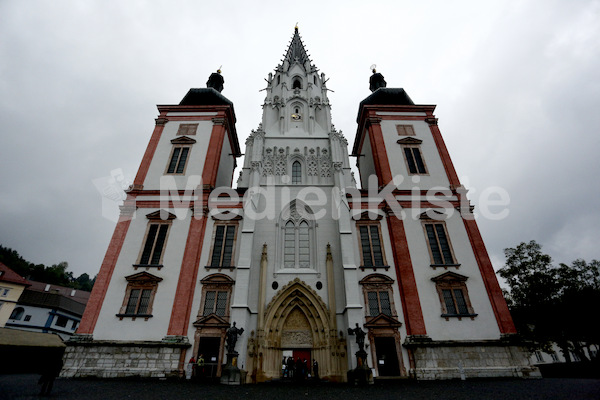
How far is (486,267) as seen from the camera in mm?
17531

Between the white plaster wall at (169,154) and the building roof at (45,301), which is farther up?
the white plaster wall at (169,154)

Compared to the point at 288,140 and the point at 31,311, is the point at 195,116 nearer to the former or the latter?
the point at 288,140

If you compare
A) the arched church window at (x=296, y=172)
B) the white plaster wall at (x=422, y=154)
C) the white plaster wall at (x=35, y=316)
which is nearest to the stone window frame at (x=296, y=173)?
the arched church window at (x=296, y=172)

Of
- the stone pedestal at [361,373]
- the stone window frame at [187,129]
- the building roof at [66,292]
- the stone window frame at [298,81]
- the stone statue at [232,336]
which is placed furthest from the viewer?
the building roof at [66,292]

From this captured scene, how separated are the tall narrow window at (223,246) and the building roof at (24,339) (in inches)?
418

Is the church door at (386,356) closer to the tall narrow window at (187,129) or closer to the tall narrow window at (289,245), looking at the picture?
the tall narrow window at (289,245)

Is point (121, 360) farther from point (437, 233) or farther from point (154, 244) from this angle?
point (437, 233)

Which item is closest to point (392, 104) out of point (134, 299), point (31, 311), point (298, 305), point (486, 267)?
point (486, 267)

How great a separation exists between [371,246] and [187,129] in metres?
17.2

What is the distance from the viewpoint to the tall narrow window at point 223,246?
708 inches

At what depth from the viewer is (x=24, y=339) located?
6.43 m

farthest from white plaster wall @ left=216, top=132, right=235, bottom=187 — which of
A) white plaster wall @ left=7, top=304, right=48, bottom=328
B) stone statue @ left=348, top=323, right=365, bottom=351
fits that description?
white plaster wall @ left=7, top=304, right=48, bottom=328

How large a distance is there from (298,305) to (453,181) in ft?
45.8

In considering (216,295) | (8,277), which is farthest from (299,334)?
(8,277)
